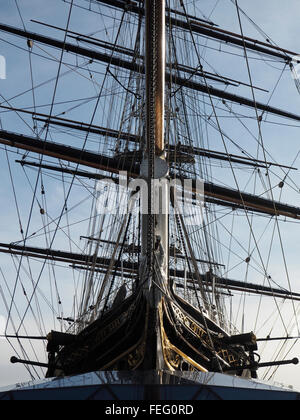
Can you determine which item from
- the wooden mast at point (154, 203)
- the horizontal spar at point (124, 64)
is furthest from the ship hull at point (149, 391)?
the horizontal spar at point (124, 64)

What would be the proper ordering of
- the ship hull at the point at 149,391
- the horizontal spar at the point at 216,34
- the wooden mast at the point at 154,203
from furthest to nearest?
the horizontal spar at the point at 216,34 → the wooden mast at the point at 154,203 → the ship hull at the point at 149,391

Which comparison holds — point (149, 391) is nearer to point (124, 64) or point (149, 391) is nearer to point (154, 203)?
point (154, 203)

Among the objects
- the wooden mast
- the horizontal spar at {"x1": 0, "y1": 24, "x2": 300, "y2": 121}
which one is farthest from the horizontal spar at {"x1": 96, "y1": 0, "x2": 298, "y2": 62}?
the wooden mast

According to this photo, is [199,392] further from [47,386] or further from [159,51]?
[159,51]

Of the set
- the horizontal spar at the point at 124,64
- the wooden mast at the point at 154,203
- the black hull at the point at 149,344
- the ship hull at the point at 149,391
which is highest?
the horizontal spar at the point at 124,64

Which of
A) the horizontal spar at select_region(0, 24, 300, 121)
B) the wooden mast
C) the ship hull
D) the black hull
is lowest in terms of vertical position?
the ship hull

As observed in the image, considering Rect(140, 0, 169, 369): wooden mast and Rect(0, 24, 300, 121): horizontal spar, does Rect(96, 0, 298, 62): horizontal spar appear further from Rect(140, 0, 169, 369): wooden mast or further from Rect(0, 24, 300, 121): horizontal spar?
Rect(140, 0, 169, 369): wooden mast

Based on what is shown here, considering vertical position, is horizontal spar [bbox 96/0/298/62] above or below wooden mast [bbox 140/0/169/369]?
above

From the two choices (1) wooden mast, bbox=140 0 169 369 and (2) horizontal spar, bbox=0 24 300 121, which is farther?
(2) horizontal spar, bbox=0 24 300 121

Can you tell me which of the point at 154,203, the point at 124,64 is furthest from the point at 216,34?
the point at 154,203

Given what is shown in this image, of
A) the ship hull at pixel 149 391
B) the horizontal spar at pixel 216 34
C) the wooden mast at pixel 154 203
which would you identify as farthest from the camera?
the horizontal spar at pixel 216 34

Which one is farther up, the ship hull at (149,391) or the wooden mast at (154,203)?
the wooden mast at (154,203)

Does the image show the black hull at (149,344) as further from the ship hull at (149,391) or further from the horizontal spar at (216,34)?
the horizontal spar at (216,34)
